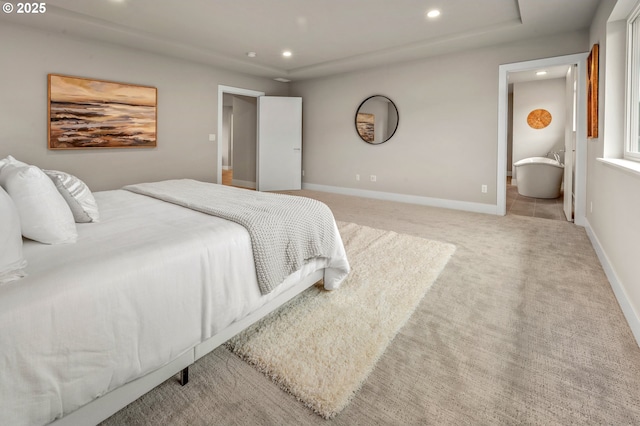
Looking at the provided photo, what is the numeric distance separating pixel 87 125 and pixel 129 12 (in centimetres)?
167

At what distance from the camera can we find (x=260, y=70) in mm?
6004

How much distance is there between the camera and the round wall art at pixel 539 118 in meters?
7.52

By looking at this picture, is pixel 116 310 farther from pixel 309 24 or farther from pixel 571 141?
pixel 571 141

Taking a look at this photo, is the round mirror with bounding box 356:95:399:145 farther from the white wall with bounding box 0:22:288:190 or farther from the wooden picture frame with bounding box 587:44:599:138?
the wooden picture frame with bounding box 587:44:599:138

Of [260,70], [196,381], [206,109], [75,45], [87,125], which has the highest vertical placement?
[260,70]

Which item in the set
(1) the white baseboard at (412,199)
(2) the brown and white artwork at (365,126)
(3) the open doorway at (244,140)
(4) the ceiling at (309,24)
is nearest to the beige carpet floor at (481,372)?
(1) the white baseboard at (412,199)

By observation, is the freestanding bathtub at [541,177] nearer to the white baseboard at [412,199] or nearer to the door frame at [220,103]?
the white baseboard at [412,199]

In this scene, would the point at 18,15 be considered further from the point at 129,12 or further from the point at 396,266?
the point at 396,266

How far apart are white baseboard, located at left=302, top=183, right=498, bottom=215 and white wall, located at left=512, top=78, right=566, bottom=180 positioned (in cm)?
421

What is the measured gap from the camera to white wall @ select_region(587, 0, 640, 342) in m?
1.88

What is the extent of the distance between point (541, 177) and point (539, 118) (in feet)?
7.97

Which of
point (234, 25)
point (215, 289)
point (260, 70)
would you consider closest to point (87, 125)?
point (234, 25)

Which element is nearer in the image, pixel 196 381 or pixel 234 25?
pixel 196 381

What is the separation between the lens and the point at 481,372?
1446 millimetres
